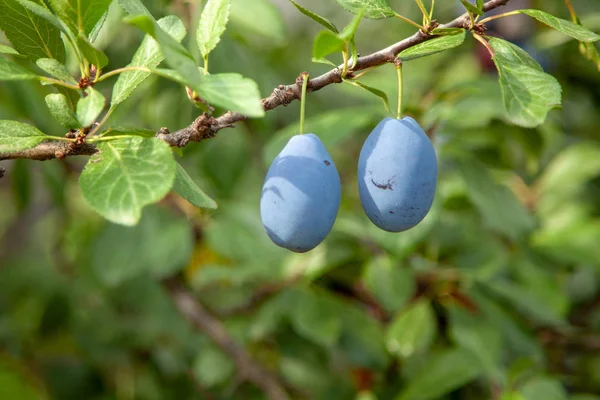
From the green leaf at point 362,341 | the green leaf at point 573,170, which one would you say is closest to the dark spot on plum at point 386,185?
the green leaf at point 362,341

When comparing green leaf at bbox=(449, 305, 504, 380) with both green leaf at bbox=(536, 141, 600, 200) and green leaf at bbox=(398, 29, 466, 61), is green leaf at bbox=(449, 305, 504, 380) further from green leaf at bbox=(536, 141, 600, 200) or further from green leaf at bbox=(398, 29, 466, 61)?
green leaf at bbox=(398, 29, 466, 61)

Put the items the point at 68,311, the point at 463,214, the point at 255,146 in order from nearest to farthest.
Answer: the point at 463,214 → the point at 68,311 → the point at 255,146

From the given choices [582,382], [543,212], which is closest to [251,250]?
[543,212]

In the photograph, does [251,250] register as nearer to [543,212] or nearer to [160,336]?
[160,336]

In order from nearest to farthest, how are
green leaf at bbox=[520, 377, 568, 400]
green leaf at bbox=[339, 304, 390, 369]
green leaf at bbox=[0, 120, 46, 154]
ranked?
1. green leaf at bbox=[0, 120, 46, 154]
2. green leaf at bbox=[520, 377, 568, 400]
3. green leaf at bbox=[339, 304, 390, 369]

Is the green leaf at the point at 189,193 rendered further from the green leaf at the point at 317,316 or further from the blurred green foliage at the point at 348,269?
the green leaf at the point at 317,316

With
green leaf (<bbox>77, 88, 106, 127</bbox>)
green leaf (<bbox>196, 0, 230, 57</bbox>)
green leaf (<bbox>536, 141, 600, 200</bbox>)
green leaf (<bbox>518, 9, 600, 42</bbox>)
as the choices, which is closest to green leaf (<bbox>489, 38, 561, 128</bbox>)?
green leaf (<bbox>518, 9, 600, 42</bbox>)

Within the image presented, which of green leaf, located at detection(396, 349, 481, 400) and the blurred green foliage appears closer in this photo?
green leaf, located at detection(396, 349, 481, 400)
